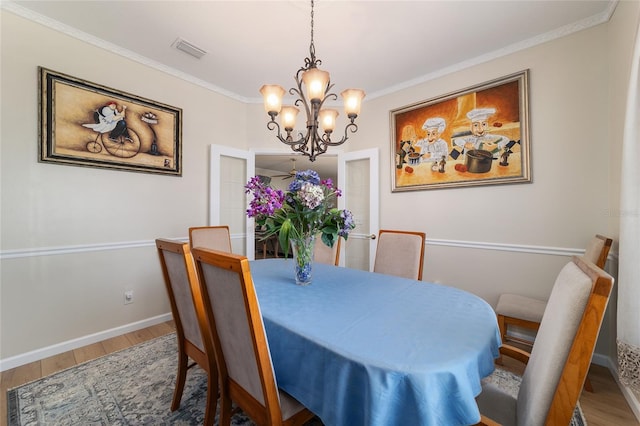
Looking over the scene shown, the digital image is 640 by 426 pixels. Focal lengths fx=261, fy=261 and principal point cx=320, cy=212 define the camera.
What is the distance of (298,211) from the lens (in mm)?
1484

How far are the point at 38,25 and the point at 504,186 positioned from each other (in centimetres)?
420

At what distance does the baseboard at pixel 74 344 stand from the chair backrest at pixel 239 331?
6.69 feet

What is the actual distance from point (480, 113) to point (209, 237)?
2904 mm

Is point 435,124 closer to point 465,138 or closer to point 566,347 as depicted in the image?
point 465,138

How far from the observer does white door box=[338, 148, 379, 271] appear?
10.8ft

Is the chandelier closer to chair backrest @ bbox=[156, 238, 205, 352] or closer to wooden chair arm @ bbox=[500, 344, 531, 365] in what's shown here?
chair backrest @ bbox=[156, 238, 205, 352]

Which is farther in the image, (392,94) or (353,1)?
(392,94)

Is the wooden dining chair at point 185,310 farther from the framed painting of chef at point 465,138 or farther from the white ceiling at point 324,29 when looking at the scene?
the framed painting of chef at point 465,138

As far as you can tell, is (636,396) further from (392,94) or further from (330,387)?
(392,94)

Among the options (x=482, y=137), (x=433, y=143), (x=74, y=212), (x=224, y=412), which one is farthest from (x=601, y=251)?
(x=74, y=212)

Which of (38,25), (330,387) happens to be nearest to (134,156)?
(38,25)

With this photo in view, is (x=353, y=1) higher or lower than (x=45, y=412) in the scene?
higher

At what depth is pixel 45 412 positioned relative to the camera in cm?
154

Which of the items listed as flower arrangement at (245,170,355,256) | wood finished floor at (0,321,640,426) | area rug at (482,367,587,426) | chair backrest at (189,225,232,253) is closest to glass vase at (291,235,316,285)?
flower arrangement at (245,170,355,256)
